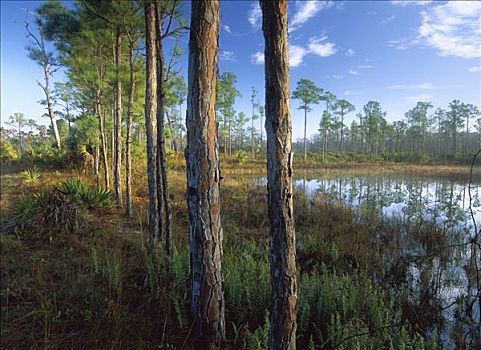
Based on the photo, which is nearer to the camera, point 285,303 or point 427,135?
point 285,303

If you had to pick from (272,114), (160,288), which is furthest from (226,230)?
(272,114)

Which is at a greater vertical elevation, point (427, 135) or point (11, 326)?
point (427, 135)

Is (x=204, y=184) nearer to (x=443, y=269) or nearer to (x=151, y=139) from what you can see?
(x=151, y=139)

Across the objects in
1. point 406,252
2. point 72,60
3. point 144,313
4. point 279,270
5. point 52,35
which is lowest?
point 406,252

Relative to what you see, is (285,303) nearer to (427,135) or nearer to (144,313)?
(144,313)

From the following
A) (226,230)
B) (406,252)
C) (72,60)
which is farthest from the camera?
(72,60)

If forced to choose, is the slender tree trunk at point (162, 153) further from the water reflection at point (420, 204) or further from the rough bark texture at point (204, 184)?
the water reflection at point (420, 204)

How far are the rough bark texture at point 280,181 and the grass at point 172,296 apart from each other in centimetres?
55

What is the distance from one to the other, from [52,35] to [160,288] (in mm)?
10999

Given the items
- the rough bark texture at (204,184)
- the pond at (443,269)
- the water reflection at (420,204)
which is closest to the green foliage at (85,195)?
the rough bark texture at (204,184)

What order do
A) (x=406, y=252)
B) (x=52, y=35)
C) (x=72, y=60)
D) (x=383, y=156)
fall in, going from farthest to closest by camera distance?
(x=383, y=156), (x=52, y=35), (x=72, y=60), (x=406, y=252)

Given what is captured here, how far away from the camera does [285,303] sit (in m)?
1.87

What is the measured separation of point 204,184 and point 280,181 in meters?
0.96

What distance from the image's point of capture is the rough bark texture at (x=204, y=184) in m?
2.50
